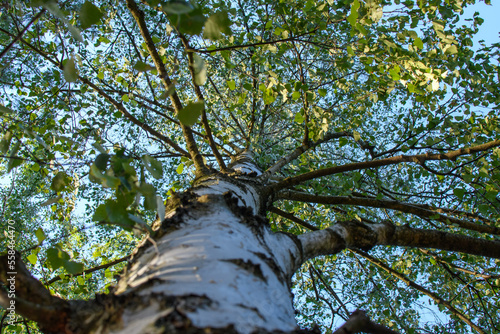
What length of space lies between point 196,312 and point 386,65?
266 centimetres

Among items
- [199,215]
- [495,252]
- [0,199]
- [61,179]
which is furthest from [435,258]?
[0,199]

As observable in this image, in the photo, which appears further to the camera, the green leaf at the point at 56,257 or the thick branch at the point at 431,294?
the thick branch at the point at 431,294

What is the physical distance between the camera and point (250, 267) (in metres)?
0.96

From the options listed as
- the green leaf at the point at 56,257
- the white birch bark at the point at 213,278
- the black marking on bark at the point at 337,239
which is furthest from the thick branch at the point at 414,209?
the green leaf at the point at 56,257

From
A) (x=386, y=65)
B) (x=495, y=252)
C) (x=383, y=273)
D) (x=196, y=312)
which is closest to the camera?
(x=196, y=312)

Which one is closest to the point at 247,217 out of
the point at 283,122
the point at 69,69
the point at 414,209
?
the point at 69,69

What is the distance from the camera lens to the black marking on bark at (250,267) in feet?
3.09

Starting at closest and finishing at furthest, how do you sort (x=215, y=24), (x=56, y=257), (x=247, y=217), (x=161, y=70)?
(x=215, y=24) < (x=56, y=257) < (x=247, y=217) < (x=161, y=70)

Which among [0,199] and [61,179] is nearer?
[61,179]

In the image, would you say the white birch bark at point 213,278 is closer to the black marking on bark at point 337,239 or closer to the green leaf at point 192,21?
the black marking on bark at point 337,239

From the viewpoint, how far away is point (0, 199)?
641cm

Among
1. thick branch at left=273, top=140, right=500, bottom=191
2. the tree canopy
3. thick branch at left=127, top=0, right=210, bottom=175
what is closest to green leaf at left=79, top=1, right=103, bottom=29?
the tree canopy

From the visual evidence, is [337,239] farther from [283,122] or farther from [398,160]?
[283,122]

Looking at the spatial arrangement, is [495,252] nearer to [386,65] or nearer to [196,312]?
[386,65]
